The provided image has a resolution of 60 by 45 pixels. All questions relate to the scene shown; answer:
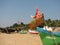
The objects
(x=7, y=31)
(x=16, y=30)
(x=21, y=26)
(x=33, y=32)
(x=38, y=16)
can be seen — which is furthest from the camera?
(x=21, y=26)

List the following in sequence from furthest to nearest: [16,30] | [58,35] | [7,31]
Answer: [16,30]
[7,31]
[58,35]

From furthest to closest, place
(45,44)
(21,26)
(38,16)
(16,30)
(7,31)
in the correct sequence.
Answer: (21,26) → (16,30) → (7,31) → (45,44) → (38,16)

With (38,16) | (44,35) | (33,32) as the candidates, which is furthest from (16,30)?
(38,16)

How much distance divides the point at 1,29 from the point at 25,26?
4.85 m

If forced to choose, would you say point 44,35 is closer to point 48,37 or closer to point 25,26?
point 48,37

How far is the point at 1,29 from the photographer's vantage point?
25.5 m

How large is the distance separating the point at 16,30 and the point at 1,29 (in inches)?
80.6

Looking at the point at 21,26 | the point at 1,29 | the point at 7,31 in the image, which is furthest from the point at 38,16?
the point at 21,26

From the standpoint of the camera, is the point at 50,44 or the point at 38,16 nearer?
the point at 38,16

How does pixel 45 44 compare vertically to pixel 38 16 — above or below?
below

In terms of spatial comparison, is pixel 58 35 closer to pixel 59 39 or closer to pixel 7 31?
pixel 59 39

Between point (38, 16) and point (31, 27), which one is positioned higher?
point (38, 16)

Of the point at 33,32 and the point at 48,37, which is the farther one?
the point at 33,32

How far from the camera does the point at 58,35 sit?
731 cm
